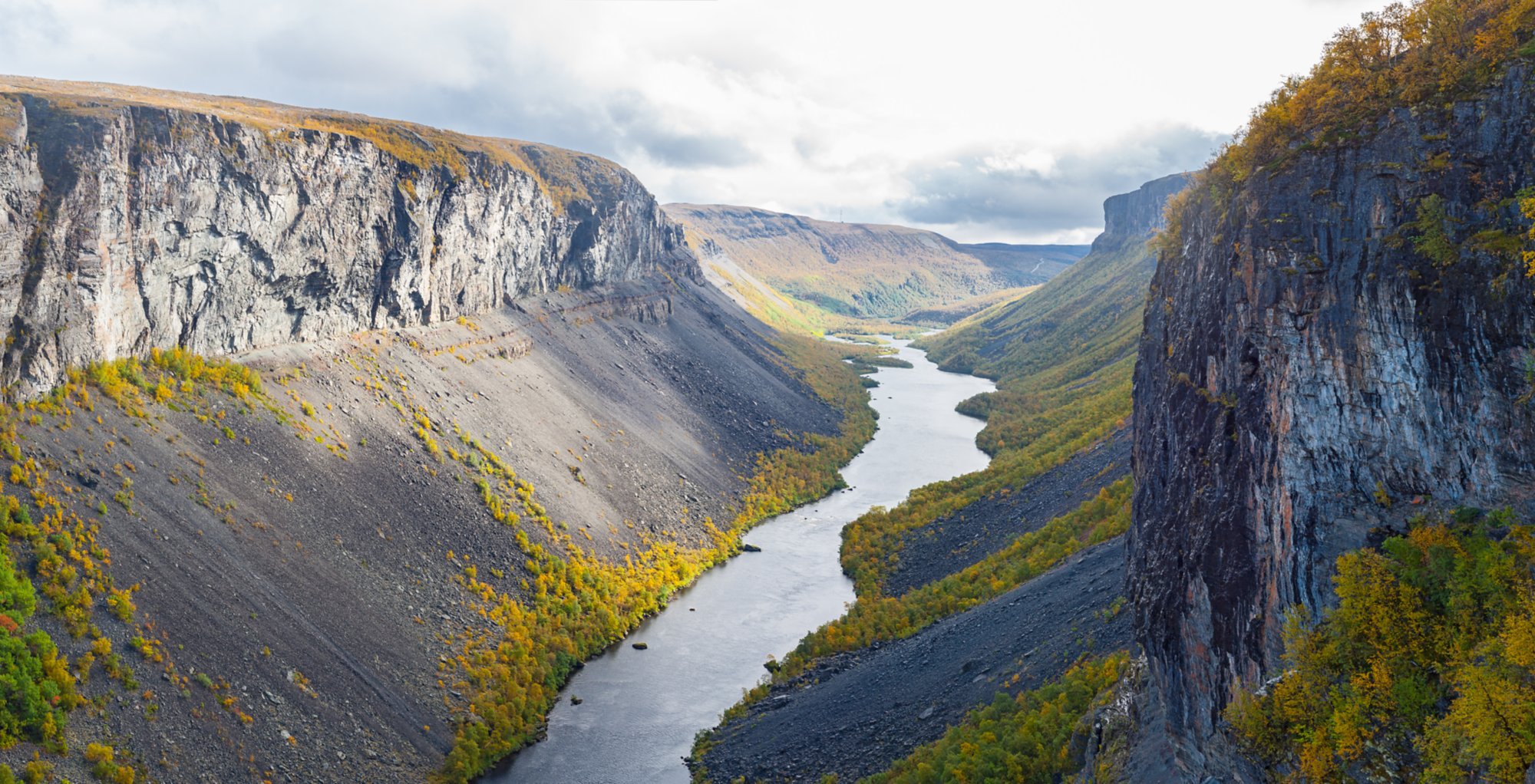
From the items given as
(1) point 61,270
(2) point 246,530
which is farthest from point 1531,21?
(1) point 61,270

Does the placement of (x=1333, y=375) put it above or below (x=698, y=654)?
above

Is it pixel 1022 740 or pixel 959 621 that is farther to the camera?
pixel 959 621

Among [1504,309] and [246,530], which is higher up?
[1504,309]

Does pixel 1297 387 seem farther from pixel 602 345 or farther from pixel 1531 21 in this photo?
pixel 602 345

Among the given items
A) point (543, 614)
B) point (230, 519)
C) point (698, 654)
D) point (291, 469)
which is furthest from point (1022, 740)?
point (291, 469)

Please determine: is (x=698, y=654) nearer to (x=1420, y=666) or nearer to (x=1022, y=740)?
(x=1022, y=740)

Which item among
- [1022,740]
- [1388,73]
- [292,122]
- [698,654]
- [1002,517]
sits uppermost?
[292,122]

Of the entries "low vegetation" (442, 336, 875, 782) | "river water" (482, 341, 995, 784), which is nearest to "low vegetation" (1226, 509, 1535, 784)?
"river water" (482, 341, 995, 784)
